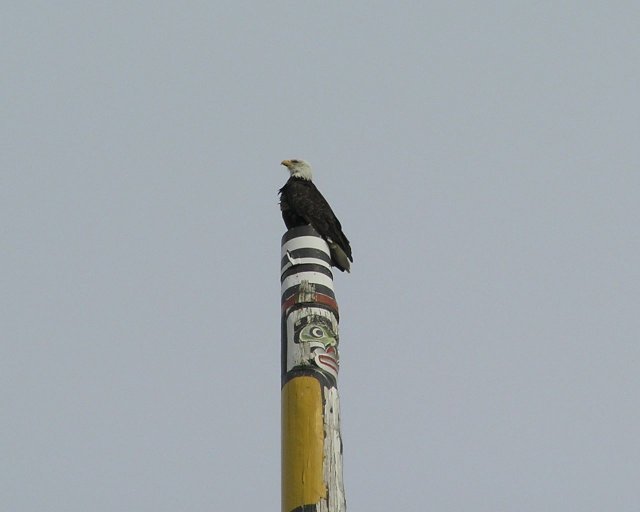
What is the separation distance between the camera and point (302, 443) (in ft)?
25.0

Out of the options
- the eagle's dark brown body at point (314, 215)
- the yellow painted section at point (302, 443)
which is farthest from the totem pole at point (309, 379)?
the eagle's dark brown body at point (314, 215)

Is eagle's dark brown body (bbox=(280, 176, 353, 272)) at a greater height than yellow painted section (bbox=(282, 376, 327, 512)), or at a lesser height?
greater

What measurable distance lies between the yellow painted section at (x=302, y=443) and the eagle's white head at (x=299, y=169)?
4.51 m

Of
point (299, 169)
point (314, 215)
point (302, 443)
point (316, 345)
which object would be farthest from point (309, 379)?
point (299, 169)

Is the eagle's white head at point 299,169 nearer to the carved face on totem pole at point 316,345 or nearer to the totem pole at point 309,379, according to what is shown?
the totem pole at point 309,379

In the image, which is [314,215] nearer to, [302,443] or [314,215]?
[314,215]

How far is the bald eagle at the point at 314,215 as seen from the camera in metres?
9.75

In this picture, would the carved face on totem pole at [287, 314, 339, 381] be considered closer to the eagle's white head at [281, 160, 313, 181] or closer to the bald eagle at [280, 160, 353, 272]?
the bald eagle at [280, 160, 353, 272]

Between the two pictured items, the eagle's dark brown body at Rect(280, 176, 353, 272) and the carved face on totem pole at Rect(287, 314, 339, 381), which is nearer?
the carved face on totem pole at Rect(287, 314, 339, 381)

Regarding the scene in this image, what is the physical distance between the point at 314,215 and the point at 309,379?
8.03 ft

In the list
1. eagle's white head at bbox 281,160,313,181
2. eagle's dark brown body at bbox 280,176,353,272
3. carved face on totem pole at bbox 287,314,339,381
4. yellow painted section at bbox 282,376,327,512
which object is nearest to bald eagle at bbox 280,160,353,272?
eagle's dark brown body at bbox 280,176,353,272

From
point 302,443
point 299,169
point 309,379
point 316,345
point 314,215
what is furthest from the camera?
point 299,169

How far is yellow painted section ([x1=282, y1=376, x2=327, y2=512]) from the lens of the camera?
7.38 metres

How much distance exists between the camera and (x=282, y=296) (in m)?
8.84
